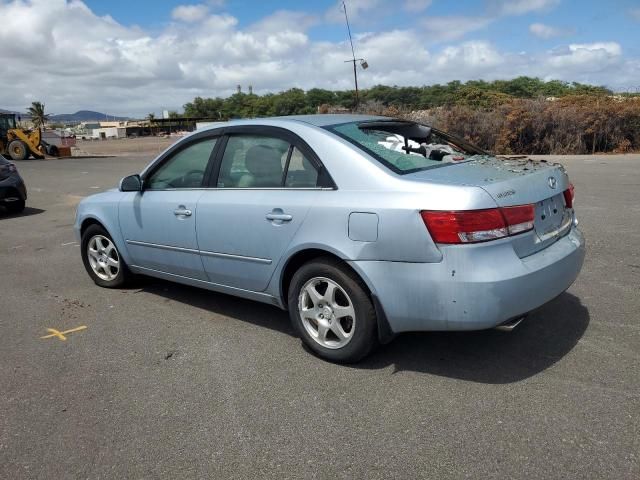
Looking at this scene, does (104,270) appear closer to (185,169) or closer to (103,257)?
(103,257)

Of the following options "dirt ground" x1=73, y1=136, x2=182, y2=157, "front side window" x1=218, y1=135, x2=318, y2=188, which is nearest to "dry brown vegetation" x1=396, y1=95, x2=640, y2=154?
"dirt ground" x1=73, y1=136, x2=182, y2=157

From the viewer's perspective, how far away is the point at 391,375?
3553 millimetres

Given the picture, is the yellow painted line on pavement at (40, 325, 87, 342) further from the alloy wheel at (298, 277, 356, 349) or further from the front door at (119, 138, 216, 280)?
the alloy wheel at (298, 277, 356, 349)

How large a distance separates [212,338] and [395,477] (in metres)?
2.11

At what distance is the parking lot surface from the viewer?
8.94 feet

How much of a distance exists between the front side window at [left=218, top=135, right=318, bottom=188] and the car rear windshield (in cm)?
34

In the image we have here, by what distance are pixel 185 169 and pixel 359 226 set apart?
6.49 feet

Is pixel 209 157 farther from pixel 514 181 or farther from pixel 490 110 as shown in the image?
pixel 490 110

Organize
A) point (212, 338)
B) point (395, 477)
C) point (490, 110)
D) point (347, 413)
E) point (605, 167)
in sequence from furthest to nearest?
1. point (490, 110)
2. point (605, 167)
3. point (212, 338)
4. point (347, 413)
5. point (395, 477)

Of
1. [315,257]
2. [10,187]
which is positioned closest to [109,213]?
[315,257]

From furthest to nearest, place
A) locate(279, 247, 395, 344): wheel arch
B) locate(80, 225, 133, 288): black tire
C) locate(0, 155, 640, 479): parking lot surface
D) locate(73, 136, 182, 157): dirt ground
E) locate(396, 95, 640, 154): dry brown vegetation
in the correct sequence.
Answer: locate(73, 136, 182, 157): dirt ground → locate(396, 95, 640, 154): dry brown vegetation → locate(80, 225, 133, 288): black tire → locate(279, 247, 395, 344): wheel arch → locate(0, 155, 640, 479): parking lot surface

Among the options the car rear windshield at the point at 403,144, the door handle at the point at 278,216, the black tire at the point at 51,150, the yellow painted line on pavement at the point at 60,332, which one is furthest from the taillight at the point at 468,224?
the black tire at the point at 51,150

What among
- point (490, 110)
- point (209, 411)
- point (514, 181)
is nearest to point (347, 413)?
point (209, 411)

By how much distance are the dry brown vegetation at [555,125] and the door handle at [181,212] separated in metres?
19.6
